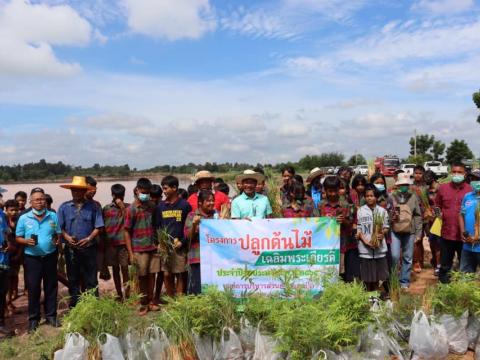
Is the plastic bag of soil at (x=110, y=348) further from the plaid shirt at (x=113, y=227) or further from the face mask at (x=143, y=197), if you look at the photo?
the plaid shirt at (x=113, y=227)

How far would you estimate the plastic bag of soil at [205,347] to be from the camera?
12.1 feet

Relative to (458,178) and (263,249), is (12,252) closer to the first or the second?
(263,249)

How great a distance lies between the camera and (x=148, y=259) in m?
5.57

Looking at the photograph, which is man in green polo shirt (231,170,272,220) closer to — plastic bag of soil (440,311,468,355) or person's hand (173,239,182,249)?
person's hand (173,239,182,249)

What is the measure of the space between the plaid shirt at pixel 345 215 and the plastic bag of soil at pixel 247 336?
1.81 metres

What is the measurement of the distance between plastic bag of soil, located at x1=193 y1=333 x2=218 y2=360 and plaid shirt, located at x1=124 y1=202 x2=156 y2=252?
80.9 inches

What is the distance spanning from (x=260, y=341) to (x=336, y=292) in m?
0.77

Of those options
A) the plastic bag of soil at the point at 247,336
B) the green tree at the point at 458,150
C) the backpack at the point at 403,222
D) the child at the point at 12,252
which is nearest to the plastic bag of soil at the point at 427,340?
the plastic bag of soil at the point at 247,336

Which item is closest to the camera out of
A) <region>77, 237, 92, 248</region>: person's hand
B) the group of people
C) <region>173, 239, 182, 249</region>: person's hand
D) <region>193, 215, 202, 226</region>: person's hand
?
<region>193, 215, 202, 226</region>: person's hand

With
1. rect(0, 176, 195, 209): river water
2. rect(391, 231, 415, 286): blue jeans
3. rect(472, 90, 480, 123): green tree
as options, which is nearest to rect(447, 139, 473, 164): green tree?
rect(472, 90, 480, 123): green tree

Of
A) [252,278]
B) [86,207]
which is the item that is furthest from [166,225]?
[252,278]

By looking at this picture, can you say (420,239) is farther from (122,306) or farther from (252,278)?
(122,306)

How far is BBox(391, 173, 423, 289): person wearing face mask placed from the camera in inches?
237

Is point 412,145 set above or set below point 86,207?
above
